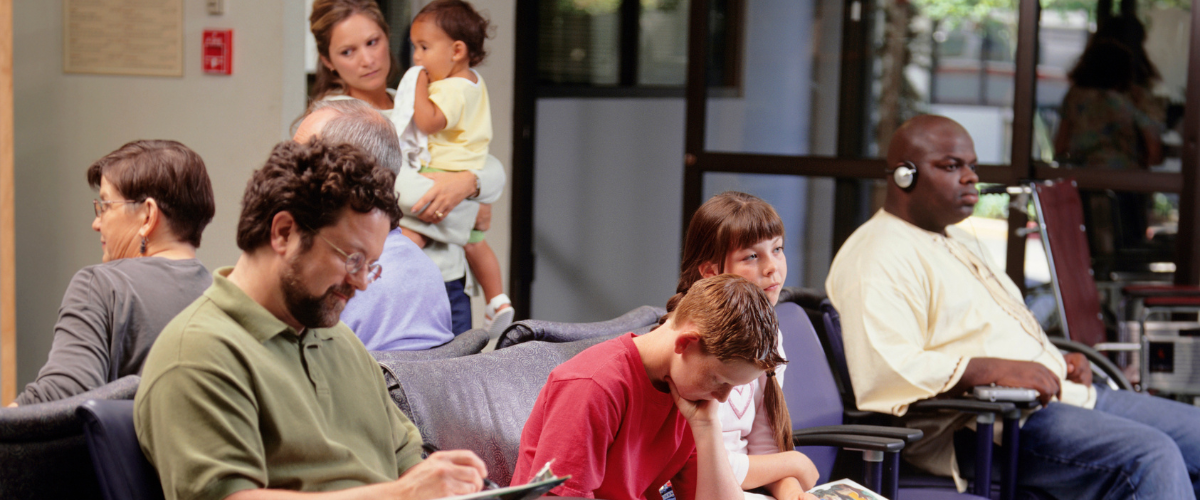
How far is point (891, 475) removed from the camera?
2320 millimetres

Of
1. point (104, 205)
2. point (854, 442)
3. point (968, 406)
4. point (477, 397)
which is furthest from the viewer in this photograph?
point (968, 406)

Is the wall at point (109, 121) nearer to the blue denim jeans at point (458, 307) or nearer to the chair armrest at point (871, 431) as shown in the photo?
the blue denim jeans at point (458, 307)

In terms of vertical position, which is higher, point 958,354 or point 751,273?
point 751,273

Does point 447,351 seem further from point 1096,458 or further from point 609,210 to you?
point 609,210

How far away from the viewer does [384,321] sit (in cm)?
214

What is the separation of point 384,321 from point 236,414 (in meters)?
0.89

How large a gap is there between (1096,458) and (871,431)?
691 mm

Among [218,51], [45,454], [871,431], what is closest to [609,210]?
[218,51]

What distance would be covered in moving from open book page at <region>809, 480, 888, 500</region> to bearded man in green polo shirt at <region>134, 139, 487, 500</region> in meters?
0.95

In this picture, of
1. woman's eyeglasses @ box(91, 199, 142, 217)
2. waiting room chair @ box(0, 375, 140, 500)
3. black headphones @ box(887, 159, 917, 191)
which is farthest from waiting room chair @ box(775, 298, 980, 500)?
waiting room chair @ box(0, 375, 140, 500)

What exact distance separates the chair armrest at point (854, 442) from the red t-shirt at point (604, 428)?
63 cm

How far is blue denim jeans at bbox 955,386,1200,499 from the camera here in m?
2.57

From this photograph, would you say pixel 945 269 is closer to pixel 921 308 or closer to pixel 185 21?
pixel 921 308

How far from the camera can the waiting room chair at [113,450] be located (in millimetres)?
1241
